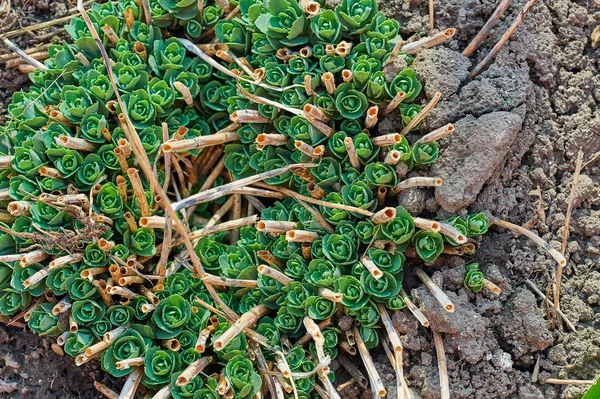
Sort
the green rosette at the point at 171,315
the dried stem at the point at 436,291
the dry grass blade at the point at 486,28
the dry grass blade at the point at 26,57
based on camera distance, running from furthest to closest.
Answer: the dry grass blade at the point at 26,57, the dry grass blade at the point at 486,28, the green rosette at the point at 171,315, the dried stem at the point at 436,291

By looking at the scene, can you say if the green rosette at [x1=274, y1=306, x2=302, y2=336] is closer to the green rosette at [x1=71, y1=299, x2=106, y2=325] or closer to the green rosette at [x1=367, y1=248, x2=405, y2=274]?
the green rosette at [x1=367, y1=248, x2=405, y2=274]

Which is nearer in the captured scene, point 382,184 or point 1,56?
point 382,184

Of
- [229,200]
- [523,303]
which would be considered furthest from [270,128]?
[523,303]

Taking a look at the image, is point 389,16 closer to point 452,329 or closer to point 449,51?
point 449,51

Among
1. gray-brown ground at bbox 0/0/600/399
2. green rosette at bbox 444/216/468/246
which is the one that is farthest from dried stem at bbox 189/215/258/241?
green rosette at bbox 444/216/468/246

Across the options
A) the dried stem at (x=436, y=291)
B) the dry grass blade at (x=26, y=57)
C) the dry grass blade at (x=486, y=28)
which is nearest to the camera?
the dried stem at (x=436, y=291)

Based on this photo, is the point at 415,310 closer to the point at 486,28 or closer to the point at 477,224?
the point at 477,224

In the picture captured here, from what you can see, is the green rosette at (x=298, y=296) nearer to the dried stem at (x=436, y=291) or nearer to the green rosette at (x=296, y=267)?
the green rosette at (x=296, y=267)

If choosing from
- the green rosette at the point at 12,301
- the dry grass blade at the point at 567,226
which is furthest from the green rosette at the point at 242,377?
the dry grass blade at the point at 567,226
